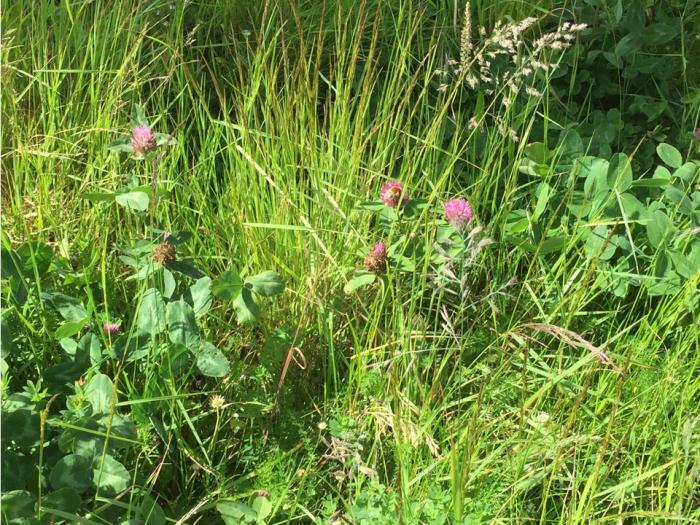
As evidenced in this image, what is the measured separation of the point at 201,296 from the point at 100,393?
29 cm

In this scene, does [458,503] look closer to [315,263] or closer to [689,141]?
[315,263]

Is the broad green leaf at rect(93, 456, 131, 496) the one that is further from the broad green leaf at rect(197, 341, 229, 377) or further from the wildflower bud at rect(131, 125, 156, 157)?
the wildflower bud at rect(131, 125, 156, 157)

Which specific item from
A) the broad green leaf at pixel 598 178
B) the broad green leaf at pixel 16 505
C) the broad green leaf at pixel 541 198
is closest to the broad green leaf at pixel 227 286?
the broad green leaf at pixel 16 505

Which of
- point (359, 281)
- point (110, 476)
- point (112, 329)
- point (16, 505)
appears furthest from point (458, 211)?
point (16, 505)

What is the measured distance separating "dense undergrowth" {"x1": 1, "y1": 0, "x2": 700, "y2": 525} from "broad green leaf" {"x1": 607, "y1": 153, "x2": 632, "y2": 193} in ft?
0.07

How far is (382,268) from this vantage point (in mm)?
1945

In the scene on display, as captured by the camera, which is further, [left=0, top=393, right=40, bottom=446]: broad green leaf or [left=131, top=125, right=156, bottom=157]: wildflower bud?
[left=131, top=125, right=156, bottom=157]: wildflower bud

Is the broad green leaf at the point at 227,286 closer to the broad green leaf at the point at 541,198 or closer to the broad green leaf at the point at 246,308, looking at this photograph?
the broad green leaf at the point at 246,308

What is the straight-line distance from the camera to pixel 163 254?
177cm

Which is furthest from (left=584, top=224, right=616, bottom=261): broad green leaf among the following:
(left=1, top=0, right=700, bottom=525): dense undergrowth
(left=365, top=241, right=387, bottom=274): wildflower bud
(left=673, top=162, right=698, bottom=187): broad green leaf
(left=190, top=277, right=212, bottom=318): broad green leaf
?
(left=190, top=277, right=212, bottom=318): broad green leaf

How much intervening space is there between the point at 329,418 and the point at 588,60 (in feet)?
4.70

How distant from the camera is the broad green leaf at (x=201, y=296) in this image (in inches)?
70.4

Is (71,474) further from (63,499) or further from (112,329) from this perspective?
(112,329)

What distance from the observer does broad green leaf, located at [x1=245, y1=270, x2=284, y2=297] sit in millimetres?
1796
